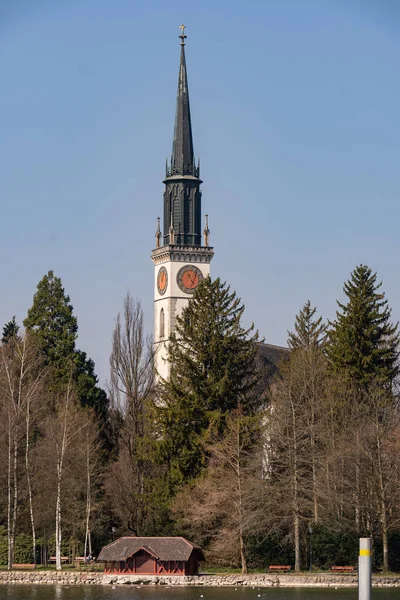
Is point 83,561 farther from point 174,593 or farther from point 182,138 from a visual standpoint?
point 182,138

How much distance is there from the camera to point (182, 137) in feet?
366

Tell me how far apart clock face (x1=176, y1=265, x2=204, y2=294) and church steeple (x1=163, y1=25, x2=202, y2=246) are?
7.59 feet

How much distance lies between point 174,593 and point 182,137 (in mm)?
66369

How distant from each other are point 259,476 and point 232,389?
5.88 metres

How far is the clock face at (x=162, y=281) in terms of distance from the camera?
11306 centimetres

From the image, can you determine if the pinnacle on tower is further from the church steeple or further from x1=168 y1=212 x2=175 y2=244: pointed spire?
x1=168 y1=212 x2=175 y2=244: pointed spire

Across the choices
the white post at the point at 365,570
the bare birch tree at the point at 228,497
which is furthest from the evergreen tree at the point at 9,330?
the white post at the point at 365,570

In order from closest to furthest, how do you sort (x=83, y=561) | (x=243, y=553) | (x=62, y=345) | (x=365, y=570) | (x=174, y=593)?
(x=365, y=570) < (x=174, y=593) < (x=243, y=553) < (x=83, y=561) < (x=62, y=345)

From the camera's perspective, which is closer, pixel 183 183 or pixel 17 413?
pixel 17 413

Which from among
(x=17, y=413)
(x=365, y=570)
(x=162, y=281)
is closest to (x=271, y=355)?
(x=162, y=281)

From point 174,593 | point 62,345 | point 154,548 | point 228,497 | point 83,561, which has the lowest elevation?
point 174,593

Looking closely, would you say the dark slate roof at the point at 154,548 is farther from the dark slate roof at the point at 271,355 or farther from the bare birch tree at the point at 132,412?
the dark slate roof at the point at 271,355

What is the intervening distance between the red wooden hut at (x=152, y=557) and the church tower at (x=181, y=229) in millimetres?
53146

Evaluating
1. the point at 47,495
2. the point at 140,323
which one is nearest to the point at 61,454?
the point at 47,495
